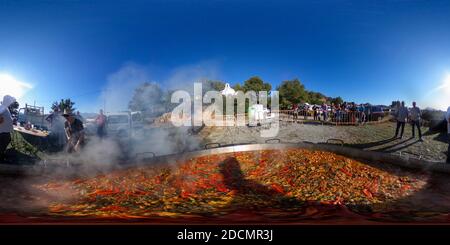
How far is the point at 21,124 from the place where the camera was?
4945mm

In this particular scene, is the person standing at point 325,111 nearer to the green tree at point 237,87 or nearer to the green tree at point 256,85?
the green tree at point 256,85

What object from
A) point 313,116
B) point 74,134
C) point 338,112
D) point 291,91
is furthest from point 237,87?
point 74,134

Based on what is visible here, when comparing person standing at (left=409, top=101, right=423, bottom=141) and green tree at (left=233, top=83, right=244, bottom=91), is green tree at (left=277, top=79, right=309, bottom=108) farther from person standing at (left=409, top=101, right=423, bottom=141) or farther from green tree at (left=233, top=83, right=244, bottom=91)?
person standing at (left=409, top=101, right=423, bottom=141)

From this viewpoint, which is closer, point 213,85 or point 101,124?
point 213,85

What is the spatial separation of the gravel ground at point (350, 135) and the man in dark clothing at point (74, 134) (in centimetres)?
304

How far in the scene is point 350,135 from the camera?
18.0 feet

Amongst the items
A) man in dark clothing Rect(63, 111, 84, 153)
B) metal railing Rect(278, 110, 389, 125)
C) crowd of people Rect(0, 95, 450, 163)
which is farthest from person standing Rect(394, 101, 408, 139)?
man in dark clothing Rect(63, 111, 84, 153)

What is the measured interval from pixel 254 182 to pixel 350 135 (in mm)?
3245

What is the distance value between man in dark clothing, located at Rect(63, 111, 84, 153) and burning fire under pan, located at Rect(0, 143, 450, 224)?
2321mm

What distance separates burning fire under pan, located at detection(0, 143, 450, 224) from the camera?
2400 millimetres

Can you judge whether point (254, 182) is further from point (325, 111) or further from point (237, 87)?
point (325, 111)
